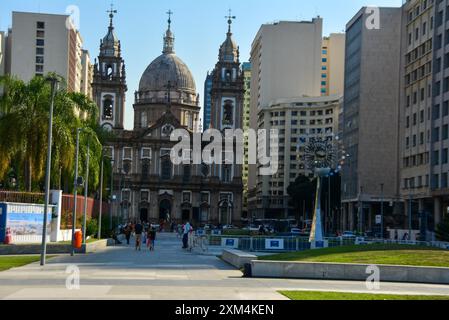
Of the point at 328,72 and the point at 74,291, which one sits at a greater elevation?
the point at 328,72

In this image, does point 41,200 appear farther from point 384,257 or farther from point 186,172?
point 186,172

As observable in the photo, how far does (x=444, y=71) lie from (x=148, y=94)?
217 ft

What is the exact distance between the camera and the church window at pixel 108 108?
128 m

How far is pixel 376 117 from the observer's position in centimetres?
9925

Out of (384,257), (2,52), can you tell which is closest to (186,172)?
(2,52)

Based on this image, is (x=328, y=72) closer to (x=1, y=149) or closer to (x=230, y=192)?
(x=230, y=192)

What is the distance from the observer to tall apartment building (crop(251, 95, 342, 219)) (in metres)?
164

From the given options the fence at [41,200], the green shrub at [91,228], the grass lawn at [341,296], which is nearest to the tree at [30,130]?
the fence at [41,200]

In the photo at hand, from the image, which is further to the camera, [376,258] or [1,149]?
[1,149]

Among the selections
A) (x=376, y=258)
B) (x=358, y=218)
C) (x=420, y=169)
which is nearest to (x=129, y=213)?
(x=358, y=218)

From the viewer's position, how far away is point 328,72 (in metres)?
184

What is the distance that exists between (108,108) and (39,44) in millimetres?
17605

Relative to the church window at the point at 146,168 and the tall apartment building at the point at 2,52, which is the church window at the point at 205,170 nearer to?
the church window at the point at 146,168

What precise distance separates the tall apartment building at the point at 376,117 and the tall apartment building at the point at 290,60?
69.0 m
